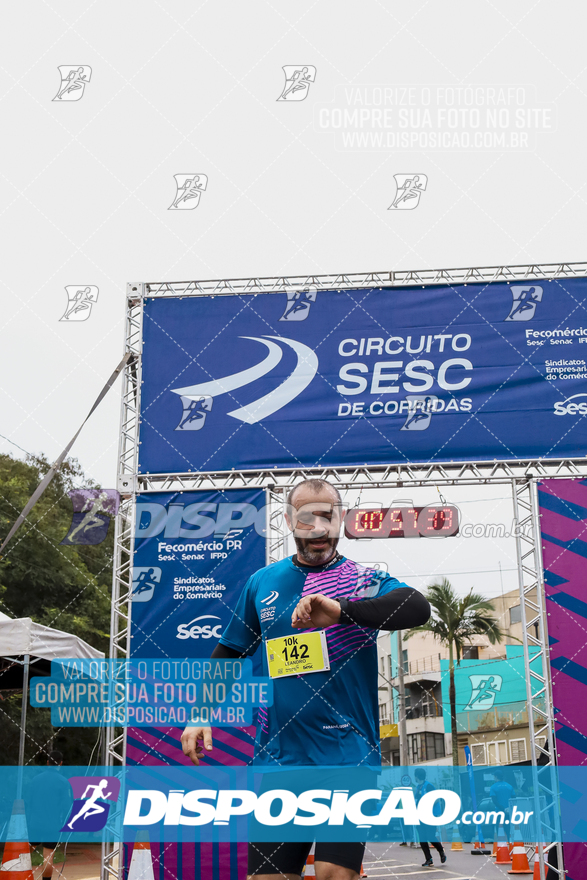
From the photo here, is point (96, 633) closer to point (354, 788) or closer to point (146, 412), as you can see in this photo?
point (146, 412)

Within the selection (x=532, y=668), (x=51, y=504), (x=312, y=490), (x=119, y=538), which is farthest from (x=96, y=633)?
(x=312, y=490)

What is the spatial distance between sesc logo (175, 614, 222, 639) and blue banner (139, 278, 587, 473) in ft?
5.57

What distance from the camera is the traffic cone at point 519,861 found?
9.66 meters

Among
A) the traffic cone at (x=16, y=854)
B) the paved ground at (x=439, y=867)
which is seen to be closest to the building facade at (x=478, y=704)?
the paved ground at (x=439, y=867)

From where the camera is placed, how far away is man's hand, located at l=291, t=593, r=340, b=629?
9.94ft

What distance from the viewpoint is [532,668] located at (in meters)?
9.01

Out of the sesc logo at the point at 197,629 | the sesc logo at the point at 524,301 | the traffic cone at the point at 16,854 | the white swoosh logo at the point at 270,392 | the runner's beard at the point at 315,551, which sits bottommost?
the traffic cone at the point at 16,854

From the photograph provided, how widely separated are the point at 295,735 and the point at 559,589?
6.38 metres

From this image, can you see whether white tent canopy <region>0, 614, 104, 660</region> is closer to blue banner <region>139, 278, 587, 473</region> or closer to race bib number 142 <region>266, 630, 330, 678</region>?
blue banner <region>139, 278, 587, 473</region>

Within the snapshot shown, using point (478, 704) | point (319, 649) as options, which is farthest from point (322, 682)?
point (478, 704)

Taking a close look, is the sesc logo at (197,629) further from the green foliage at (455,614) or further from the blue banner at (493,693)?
the blue banner at (493,693)

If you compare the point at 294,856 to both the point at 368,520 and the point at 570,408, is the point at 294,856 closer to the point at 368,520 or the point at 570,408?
the point at 368,520

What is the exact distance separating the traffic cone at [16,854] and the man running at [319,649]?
10.5 feet

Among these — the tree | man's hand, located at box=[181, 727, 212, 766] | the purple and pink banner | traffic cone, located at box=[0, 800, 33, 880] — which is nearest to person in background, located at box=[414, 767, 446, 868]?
the purple and pink banner
